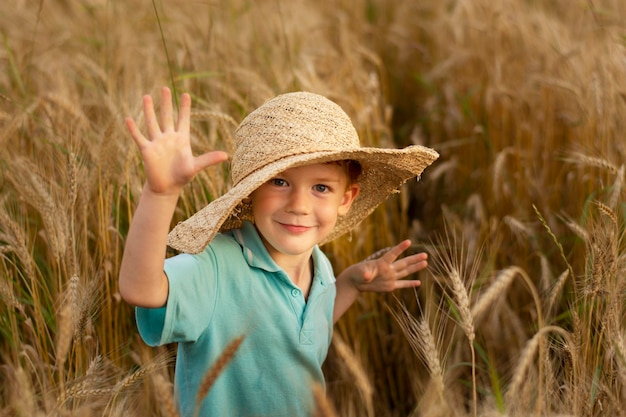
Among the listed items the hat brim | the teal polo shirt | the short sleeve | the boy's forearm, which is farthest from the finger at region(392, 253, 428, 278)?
the boy's forearm

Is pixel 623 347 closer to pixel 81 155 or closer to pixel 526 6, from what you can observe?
pixel 81 155

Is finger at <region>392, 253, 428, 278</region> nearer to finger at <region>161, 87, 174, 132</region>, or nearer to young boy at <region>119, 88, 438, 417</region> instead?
young boy at <region>119, 88, 438, 417</region>

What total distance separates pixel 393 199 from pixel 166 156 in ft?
5.28

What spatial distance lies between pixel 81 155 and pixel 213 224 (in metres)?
0.79

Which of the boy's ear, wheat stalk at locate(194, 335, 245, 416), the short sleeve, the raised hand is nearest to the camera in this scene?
wheat stalk at locate(194, 335, 245, 416)

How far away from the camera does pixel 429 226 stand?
10.1 feet

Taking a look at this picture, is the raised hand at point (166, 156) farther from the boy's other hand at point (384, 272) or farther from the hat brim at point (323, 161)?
the boy's other hand at point (384, 272)

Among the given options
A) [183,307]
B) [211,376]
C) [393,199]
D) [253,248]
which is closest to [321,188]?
[253,248]

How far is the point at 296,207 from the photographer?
1.59 metres

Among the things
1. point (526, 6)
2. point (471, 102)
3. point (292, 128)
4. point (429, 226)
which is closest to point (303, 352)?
point (292, 128)

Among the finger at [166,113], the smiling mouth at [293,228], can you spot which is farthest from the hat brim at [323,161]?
the finger at [166,113]

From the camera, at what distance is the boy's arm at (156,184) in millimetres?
1308

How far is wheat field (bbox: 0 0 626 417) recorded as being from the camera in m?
1.55

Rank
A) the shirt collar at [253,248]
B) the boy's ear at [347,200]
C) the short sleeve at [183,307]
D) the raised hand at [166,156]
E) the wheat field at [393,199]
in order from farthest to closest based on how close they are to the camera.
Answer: the boy's ear at [347,200], the shirt collar at [253,248], the wheat field at [393,199], the short sleeve at [183,307], the raised hand at [166,156]
